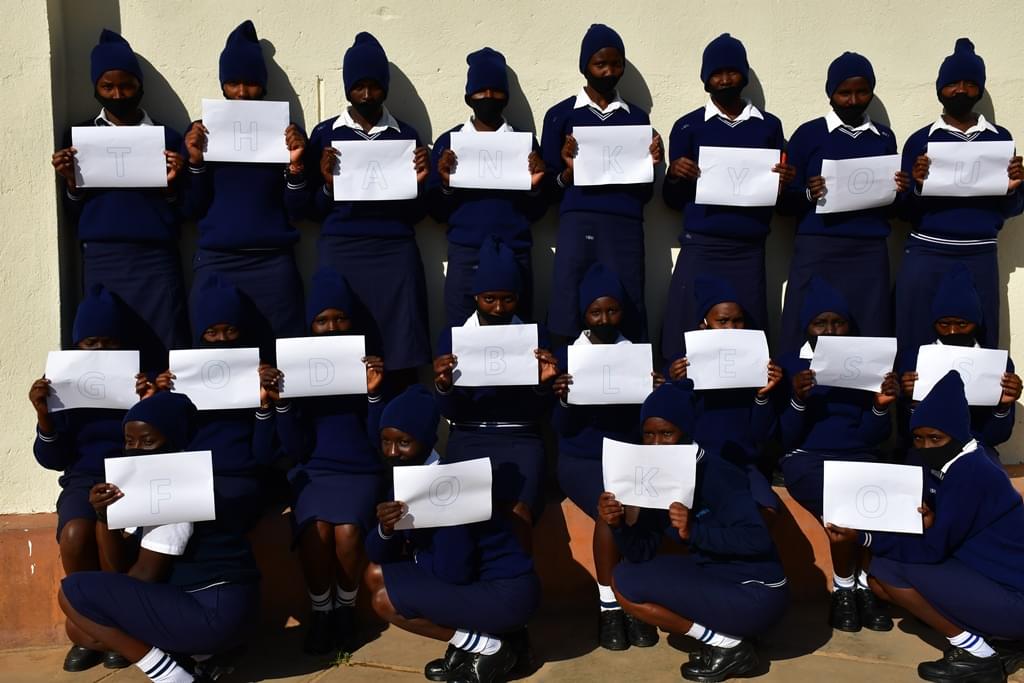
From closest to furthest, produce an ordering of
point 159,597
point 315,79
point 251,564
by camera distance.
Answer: point 159,597 < point 251,564 < point 315,79

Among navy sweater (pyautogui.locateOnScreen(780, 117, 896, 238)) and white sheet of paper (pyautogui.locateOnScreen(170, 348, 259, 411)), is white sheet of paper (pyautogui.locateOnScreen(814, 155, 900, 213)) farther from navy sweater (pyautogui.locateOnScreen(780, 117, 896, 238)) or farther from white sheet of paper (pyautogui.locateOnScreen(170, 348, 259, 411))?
white sheet of paper (pyautogui.locateOnScreen(170, 348, 259, 411))

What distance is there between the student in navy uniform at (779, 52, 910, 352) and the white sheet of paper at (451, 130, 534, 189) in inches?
61.7

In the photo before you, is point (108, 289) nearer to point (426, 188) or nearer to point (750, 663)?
point (426, 188)

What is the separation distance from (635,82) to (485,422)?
7.68 ft

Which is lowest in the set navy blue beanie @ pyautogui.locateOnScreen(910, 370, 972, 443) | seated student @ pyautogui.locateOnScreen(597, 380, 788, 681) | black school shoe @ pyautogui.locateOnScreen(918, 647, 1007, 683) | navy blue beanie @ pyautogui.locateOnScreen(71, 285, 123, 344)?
black school shoe @ pyautogui.locateOnScreen(918, 647, 1007, 683)

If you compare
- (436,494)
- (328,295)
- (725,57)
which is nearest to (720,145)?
(725,57)

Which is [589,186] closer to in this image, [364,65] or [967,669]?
[364,65]

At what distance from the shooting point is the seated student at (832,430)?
18.7ft

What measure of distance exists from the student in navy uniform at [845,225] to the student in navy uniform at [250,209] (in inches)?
112


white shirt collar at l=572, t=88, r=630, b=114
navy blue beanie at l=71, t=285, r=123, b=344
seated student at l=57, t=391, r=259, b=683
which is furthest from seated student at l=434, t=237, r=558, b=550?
navy blue beanie at l=71, t=285, r=123, b=344

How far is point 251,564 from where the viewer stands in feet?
16.5

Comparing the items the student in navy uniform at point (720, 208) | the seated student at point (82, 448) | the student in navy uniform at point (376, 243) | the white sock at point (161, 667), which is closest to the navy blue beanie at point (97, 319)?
the seated student at point (82, 448)

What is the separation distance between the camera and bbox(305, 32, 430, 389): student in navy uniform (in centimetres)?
612

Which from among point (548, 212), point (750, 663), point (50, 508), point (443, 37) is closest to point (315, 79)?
point (443, 37)
